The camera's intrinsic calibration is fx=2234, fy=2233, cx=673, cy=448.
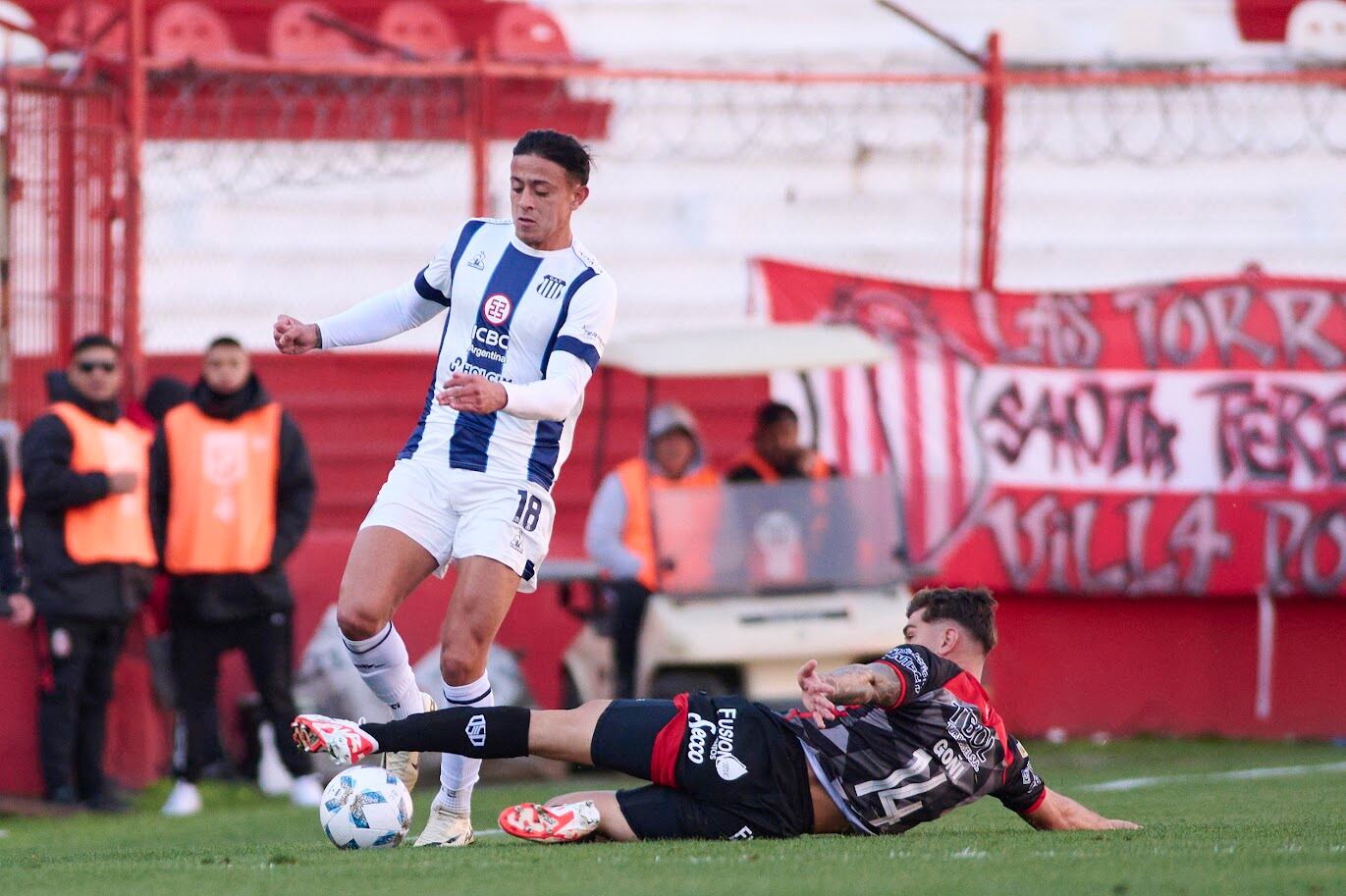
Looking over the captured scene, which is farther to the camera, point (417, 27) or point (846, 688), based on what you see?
point (417, 27)

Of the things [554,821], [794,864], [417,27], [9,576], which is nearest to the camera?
[794,864]

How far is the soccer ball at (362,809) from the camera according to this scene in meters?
6.61

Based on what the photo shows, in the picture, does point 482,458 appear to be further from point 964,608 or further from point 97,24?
point 97,24

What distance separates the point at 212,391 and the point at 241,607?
3.50ft

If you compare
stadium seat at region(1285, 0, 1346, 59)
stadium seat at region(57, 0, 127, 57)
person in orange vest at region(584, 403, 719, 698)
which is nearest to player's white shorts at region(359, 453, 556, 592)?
person in orange vest at region(584, 403, 719, 698)

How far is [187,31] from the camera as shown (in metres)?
16.0

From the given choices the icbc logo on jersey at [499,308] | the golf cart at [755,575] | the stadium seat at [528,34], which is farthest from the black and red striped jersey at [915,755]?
the stadium seat at [528,34]

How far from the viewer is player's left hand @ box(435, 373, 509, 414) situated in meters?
6.46

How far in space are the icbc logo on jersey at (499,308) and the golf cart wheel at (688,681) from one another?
13.4 feet

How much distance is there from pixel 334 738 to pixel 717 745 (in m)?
1.10

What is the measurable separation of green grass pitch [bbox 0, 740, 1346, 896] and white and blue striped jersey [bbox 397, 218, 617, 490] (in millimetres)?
1256

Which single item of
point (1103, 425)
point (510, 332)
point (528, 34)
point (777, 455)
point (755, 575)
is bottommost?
point (755, 575)

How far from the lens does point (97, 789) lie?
1047cm

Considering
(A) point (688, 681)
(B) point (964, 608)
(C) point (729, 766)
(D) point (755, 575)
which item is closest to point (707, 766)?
(C) point (729, 766)
